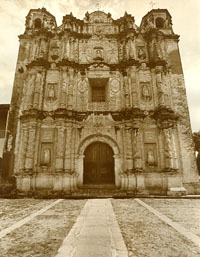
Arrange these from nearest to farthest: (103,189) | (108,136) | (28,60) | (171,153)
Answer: (103,189) → (171,153) → (108,136) → (28,60)

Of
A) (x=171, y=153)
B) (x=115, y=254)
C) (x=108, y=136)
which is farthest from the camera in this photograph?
(x=108, y=136)

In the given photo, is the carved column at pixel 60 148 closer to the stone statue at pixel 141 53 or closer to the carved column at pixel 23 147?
the carved column at pixel 23 147

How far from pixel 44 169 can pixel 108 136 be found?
3.85 metres

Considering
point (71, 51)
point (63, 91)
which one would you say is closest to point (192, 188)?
point (63, 91)

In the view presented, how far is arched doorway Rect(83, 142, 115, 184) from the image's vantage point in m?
9.49

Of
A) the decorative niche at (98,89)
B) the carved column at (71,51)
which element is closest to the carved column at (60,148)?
the decorative niche at (98,89)

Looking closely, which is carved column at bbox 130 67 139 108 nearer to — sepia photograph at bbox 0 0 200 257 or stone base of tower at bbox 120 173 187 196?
sepia photograph at bbox 0 0 200 257

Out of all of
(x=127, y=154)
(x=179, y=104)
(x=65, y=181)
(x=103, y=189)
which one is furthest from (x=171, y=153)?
(x=65, y=181)

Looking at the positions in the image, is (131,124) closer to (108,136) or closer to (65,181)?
(108,136)

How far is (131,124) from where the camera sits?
9625mm

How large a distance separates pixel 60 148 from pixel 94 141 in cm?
191

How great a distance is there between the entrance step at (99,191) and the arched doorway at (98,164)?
623 millimetres

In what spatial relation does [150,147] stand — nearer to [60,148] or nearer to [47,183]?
[60,148]

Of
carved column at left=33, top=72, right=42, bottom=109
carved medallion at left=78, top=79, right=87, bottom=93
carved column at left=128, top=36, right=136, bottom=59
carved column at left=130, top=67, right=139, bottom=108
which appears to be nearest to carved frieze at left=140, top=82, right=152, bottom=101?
carved column at left=130, top=67, right=139, bottom=108
